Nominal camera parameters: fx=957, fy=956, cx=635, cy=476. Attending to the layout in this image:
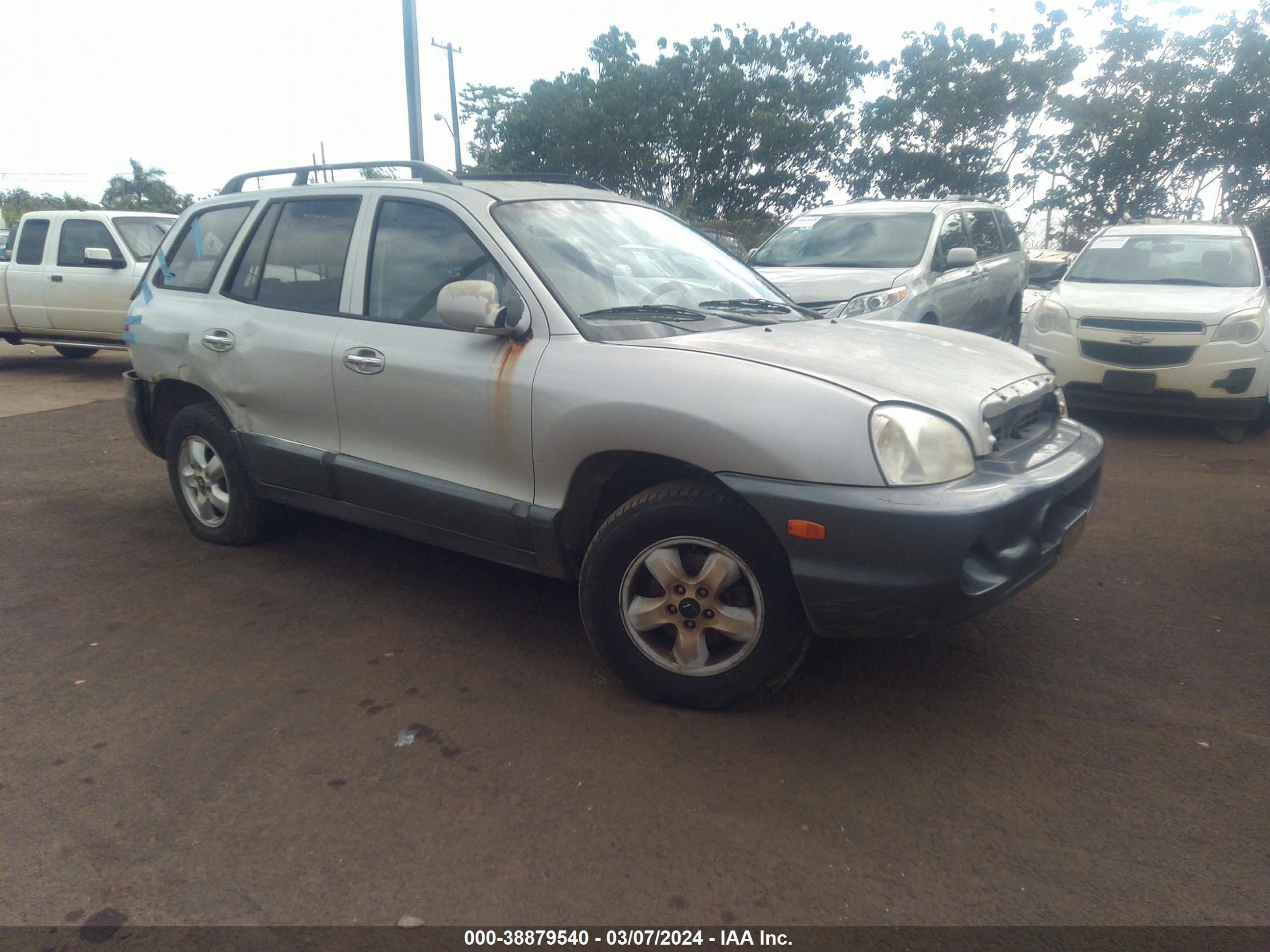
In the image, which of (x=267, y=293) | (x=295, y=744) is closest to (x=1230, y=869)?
(x=295, y=744)

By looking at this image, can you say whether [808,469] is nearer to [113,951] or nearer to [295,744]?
[295,744]

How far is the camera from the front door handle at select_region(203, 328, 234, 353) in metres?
4.41

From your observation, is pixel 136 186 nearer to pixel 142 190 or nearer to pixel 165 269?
pixel 142 190

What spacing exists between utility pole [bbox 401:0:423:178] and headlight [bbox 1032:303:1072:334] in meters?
6.53

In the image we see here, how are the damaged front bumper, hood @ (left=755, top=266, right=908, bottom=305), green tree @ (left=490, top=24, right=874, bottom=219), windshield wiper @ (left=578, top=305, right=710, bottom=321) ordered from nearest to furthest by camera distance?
1. the damaged front bumper
2. windshield wiper @ (left=578, top=305, right=710, bottom=321)
3. hood @ (left=755, top=266, right=908, bottom=305)
4. green tree @ (left=490, top=24, right=874, bottom=219)

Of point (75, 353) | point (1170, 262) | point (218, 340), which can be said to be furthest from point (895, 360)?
point (75, 353)

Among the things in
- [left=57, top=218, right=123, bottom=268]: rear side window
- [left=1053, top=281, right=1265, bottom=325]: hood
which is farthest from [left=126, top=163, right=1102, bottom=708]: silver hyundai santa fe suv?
[left=57, top=218, right=123, bottom=268]: rear side window

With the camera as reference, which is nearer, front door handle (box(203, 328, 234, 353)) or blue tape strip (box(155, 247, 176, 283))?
front door handle (box(203, 328, 234, 353))

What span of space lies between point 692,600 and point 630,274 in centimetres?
141

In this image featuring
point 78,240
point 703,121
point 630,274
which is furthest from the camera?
point 703,121

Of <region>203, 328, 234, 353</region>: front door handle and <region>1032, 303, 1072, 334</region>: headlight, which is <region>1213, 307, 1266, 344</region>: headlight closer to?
<region>1032, 303, 1072, 334</region>: headlight

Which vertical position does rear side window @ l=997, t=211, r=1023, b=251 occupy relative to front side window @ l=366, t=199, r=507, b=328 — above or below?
below

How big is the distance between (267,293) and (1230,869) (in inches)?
164

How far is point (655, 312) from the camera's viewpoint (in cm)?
358
